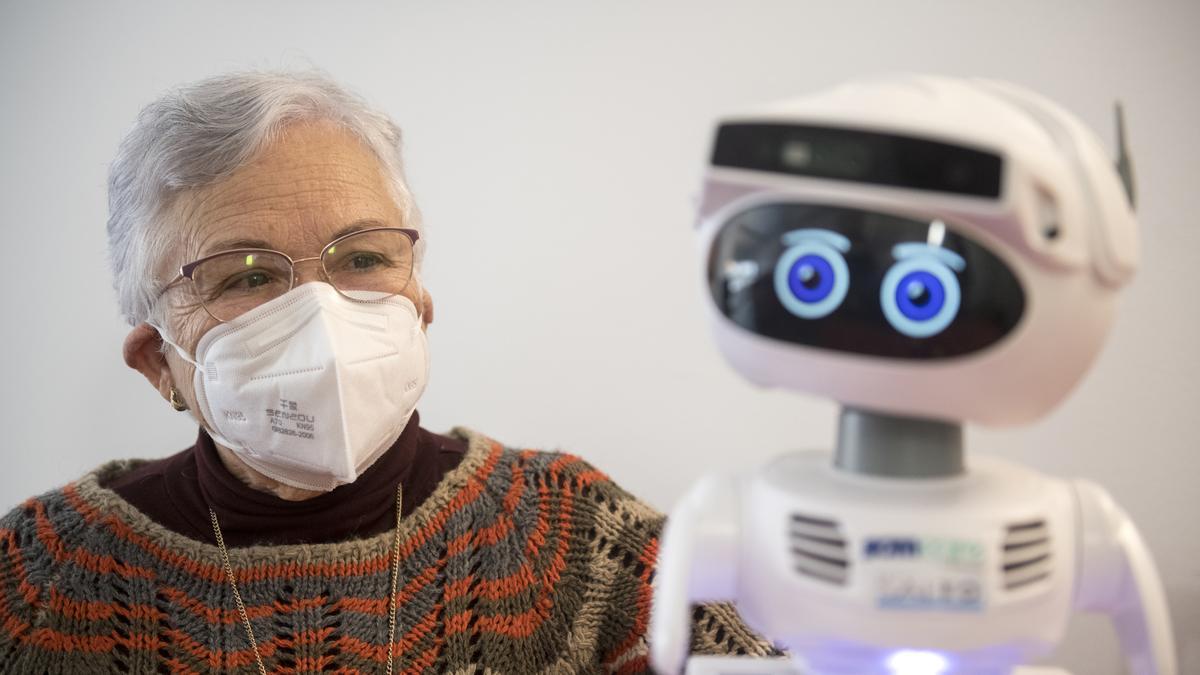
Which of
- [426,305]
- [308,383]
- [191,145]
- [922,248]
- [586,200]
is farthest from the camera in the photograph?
[586,200]

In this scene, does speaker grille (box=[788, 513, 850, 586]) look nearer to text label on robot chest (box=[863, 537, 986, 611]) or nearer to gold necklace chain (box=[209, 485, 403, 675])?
text label on robot chest (box=[863, 537, 986, 611])

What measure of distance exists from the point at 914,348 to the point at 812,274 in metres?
0.06

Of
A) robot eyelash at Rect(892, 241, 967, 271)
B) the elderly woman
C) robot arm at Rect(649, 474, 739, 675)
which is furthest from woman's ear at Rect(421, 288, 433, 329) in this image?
robot eyelash at Rect(892, 241, 967, 271)

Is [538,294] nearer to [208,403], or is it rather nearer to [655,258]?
[655,258]

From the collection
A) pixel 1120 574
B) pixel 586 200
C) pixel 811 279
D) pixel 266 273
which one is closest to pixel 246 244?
pixel 266 273

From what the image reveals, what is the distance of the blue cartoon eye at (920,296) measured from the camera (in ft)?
1.44

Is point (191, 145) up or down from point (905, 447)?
up

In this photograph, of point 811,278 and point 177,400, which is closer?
point 811,278

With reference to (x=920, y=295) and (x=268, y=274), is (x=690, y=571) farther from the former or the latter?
(x=268, y=274)

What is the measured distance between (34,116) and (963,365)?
A: 168 cm

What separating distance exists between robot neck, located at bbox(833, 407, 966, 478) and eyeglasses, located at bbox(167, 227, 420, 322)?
66 centimetres

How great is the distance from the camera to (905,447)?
0.50m

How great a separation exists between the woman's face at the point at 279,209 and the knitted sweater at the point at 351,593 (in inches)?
8.5

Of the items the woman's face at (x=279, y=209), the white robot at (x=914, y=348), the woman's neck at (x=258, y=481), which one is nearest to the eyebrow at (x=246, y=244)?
the woman's face at (x=279, y=209)
